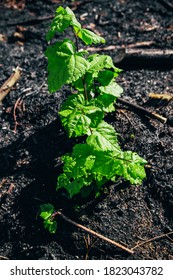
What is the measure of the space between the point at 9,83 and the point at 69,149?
4.16 ft

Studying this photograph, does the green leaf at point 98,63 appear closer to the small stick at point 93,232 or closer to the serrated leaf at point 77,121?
the serrated leaf at point 77,121

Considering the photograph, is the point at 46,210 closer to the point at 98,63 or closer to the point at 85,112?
the point at 85,112

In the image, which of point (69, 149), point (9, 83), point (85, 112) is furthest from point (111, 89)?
point (9, 83)

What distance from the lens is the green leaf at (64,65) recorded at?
3.31 meters

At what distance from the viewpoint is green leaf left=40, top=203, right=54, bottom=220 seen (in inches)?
157

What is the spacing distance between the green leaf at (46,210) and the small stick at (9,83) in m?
1.63

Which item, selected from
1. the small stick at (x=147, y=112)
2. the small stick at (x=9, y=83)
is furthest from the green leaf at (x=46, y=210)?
the small stick at (x=9, y=83)

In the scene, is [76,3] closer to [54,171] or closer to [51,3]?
[51,3]

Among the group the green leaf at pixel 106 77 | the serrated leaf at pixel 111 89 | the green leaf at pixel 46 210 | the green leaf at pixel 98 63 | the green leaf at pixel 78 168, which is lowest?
the green leaf at pixel 46 210

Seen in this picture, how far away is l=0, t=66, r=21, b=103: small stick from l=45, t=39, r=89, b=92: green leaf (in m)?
1.82

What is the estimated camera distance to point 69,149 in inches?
179

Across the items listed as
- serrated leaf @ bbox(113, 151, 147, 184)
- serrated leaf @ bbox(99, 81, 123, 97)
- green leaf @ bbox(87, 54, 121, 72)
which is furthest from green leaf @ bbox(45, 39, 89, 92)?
serrated leaf @ bbox(113, 151, 147, 184)

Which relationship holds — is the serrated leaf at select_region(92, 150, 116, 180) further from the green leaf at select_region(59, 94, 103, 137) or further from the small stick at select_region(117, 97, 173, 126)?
the small stick at select_region(117, 97, 173, 126)
